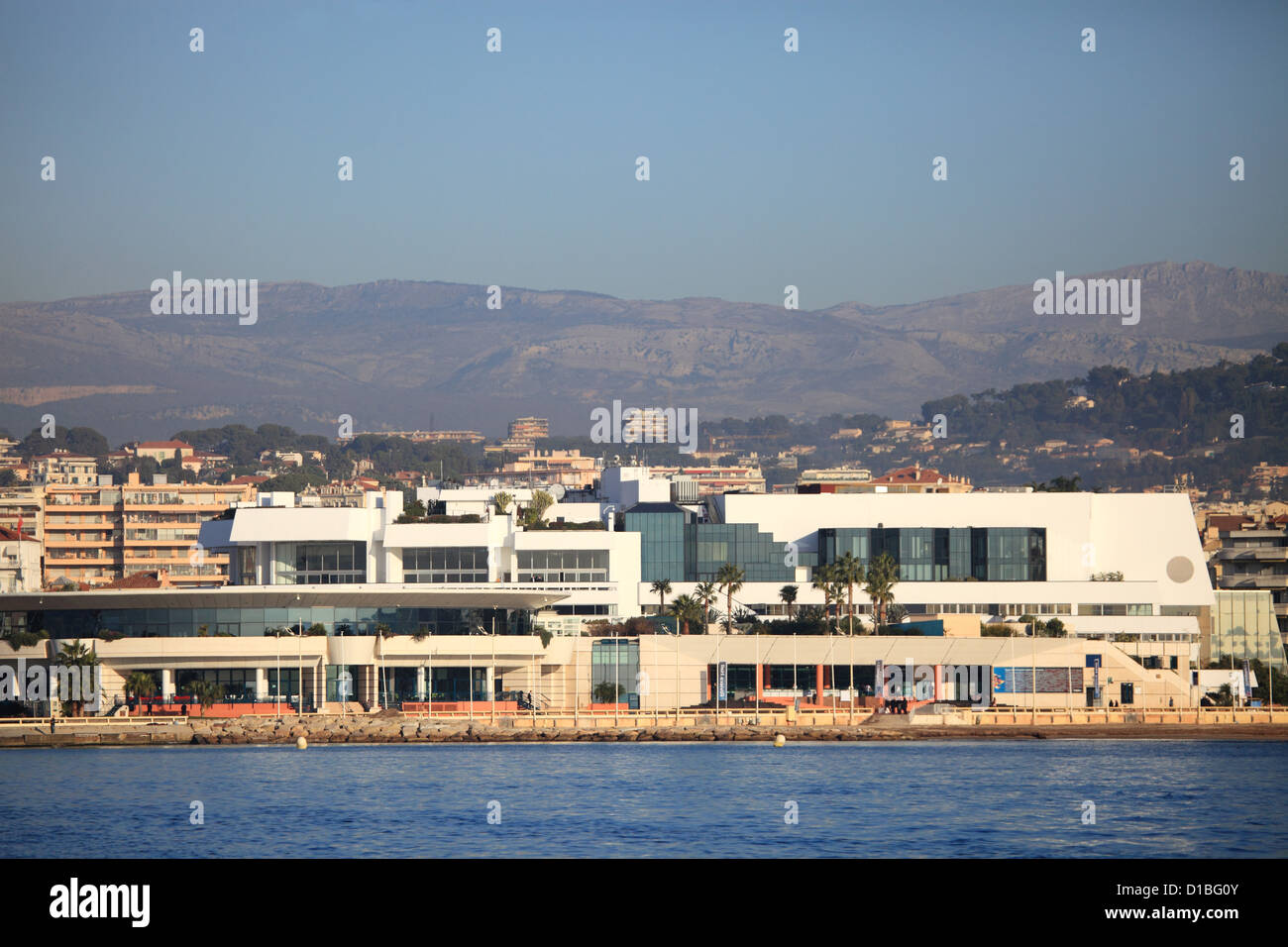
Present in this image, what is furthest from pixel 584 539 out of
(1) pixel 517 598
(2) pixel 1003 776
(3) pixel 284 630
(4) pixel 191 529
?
(4) pixel 191 529

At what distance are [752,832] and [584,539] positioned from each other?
6670 cm

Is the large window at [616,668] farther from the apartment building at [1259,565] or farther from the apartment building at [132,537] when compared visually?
the apartment building at [132,537]

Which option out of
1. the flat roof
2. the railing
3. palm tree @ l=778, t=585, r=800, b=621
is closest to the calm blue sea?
the railing

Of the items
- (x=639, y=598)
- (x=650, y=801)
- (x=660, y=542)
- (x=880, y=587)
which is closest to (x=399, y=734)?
(x=639, y=598)

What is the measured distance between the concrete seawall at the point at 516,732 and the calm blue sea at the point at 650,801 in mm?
4015

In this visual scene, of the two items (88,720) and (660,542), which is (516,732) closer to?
(88,720)

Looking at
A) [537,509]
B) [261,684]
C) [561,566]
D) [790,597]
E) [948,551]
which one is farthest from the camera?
[537,509]

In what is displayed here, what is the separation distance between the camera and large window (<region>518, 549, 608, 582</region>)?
379ft

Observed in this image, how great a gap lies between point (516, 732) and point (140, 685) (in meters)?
23.9

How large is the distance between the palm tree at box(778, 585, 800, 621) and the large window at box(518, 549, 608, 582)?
12.7m

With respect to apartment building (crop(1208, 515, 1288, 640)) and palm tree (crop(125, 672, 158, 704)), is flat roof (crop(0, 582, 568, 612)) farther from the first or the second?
apartment building (crop(1208, 515, 1288, 640))

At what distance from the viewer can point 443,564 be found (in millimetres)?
114438

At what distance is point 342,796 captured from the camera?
200 ft
